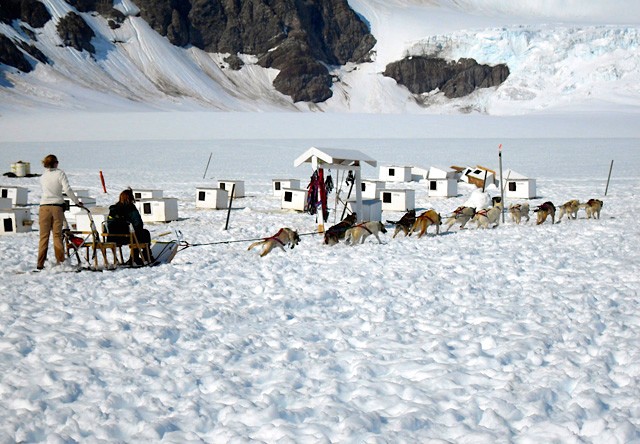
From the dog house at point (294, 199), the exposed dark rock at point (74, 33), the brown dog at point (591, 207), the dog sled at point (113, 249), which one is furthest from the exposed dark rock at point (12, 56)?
the dog sled at point (113, 249)

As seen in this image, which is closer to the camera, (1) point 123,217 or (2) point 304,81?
(1) point 123,217

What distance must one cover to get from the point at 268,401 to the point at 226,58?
13930cm

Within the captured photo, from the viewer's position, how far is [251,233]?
16.5 meters

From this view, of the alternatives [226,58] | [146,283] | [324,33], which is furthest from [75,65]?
[146,283]

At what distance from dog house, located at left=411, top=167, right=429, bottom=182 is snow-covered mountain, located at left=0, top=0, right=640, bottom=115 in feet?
236

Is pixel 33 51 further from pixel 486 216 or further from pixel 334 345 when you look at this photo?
pixel 334 345

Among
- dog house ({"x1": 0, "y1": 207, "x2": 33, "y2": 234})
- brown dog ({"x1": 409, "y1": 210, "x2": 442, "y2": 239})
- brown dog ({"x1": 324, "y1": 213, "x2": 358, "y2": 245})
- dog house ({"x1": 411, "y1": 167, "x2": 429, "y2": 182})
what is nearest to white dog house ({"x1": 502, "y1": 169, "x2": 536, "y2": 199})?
dog house ({"x1": 411, "y1": 167, "x2": 429, "y2": 182})

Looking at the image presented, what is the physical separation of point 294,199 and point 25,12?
387ft

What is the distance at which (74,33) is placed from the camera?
123m

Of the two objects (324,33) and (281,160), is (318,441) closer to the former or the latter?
(281,160)

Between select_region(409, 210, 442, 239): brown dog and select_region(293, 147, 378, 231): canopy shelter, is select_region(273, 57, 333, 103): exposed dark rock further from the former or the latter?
select_region(409, 210, 442, 239): brown dog

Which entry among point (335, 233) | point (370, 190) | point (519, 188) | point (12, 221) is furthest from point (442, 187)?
point (12, 221)

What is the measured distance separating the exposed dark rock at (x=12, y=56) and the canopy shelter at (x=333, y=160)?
10691 centimetres

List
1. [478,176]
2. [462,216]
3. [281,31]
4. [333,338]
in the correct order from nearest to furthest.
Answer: [333,338] → [462,216] → [478,176] → [281,31]
